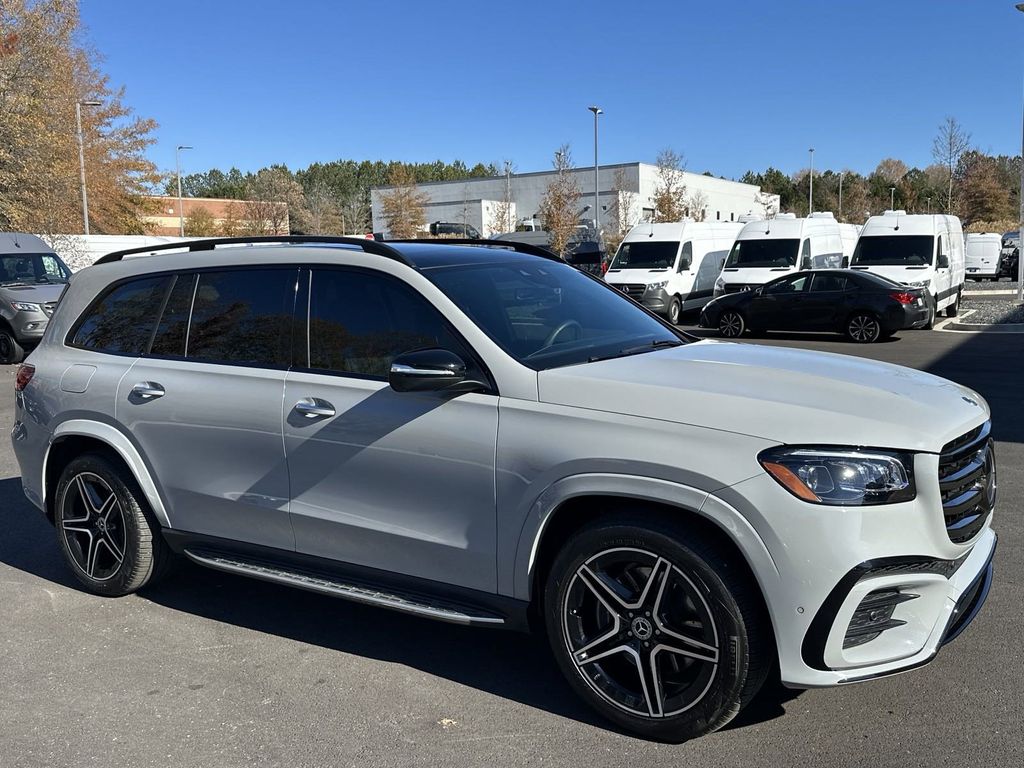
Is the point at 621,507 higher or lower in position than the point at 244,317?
lower

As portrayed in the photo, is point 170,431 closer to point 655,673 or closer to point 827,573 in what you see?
point 655,673

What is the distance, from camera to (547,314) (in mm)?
4238

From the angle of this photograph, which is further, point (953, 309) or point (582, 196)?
point (582, 196)

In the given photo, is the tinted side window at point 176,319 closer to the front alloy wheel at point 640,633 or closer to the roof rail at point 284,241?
the roof rail at point 284,241

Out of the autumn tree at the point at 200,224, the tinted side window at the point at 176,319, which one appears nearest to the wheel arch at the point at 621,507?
the tinted side window at the point at 176,319

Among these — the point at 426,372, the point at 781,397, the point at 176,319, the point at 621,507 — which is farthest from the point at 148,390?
the point at 781,397

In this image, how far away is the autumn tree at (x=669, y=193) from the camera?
53.4 metres

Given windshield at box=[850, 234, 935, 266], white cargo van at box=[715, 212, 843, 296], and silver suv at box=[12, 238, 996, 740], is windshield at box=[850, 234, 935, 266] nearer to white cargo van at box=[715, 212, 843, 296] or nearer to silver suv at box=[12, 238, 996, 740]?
white cargo van at box=[715, 212, 843, 296]

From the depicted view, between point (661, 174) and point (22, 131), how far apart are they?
38.4m

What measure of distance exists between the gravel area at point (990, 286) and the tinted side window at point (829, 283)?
16.5 meters

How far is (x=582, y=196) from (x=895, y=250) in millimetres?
45184

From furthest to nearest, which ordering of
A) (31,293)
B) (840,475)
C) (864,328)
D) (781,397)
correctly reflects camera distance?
1. (864,328)
2. (31,293)
3. (781,397)
4. (840,475)

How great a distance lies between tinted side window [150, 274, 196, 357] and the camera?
4711 millimetres

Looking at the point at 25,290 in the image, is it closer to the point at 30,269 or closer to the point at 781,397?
the point at 30,269
